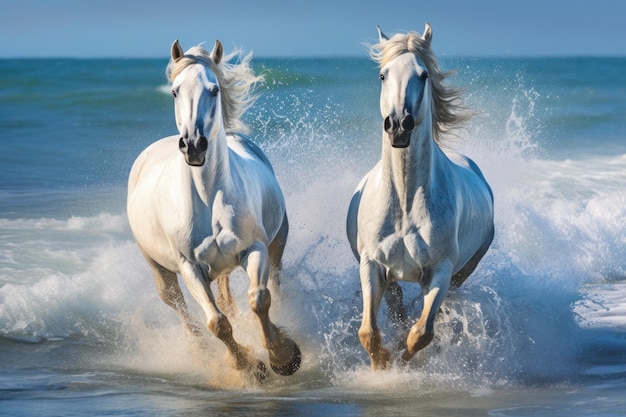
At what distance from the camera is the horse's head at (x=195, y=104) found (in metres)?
5.47

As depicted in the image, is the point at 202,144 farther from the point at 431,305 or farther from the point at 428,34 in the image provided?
the point at 431,305

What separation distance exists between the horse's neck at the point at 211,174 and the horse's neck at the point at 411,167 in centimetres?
84

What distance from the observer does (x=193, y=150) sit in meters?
Result: 5.45

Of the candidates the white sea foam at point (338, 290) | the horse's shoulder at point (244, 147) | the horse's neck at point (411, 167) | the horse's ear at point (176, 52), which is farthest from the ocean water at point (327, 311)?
the horse's ear at point (176, 52)

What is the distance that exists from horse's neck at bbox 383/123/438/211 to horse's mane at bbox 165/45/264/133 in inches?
31.9

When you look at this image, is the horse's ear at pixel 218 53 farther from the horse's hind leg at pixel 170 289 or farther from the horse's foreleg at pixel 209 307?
the horse's hind leg at pixel 170 289

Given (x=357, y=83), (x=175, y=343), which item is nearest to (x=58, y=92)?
(x=357, y=83)

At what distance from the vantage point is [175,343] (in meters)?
7.07

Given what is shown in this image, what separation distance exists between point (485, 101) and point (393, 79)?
11760 mm

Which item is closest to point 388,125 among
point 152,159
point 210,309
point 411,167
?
point 411,167

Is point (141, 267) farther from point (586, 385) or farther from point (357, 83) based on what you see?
point (357, 83)

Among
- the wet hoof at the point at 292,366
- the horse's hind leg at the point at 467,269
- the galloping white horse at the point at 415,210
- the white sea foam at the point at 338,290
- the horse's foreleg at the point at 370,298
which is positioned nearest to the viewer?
the galloping white horse at the point at 415,210

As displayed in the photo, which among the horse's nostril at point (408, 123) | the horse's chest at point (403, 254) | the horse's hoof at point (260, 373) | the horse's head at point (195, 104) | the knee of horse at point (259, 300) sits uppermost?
the horse's head at point (195, 104)

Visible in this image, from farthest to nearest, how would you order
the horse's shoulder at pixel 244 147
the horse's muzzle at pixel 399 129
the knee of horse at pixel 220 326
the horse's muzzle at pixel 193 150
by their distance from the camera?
the horse's shoulder at pixel 244 147 → the knee of horse at pixel 220 326 → the horse's muzzle at pixel 193 150 → the horse's muzzle at pixel 399 129
